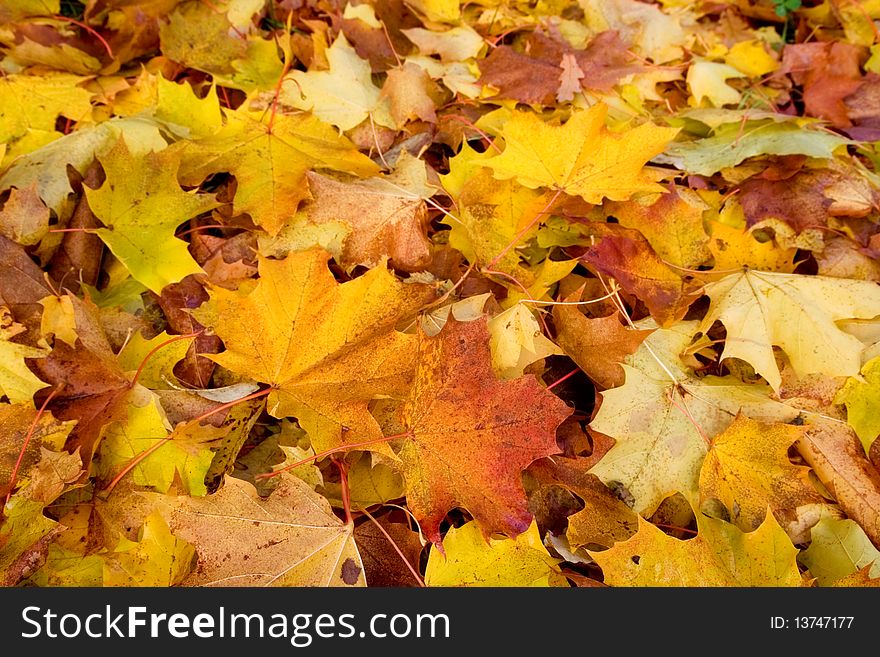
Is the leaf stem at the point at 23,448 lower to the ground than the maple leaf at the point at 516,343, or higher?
lower

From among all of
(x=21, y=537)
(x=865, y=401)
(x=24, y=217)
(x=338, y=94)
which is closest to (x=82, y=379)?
(x=21, y=537)

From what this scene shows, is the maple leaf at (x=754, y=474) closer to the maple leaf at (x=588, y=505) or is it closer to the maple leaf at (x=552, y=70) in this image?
the maple leaf at (x=588, y=505)

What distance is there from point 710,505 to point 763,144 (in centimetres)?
Result: 83

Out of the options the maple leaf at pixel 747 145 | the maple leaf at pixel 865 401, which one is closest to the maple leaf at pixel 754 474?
the maple leaf at pixel 865 401

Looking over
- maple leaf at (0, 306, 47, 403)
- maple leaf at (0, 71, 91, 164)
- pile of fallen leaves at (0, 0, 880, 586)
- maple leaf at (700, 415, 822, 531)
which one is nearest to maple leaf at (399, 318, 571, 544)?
pile of fallen leaves at (0, 0, 880, 586)

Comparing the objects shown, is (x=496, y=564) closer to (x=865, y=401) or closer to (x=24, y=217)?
(x=865, y=401)

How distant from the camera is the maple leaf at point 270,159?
133cm

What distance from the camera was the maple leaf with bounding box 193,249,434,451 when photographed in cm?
108

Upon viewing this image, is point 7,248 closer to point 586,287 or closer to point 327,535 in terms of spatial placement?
point 327,535

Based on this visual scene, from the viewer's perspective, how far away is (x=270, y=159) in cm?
137

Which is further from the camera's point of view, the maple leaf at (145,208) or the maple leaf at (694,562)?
the maple leaf at (145,208)

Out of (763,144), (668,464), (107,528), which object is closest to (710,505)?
(668,464)

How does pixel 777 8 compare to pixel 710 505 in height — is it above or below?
above

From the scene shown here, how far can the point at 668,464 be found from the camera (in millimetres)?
1155
